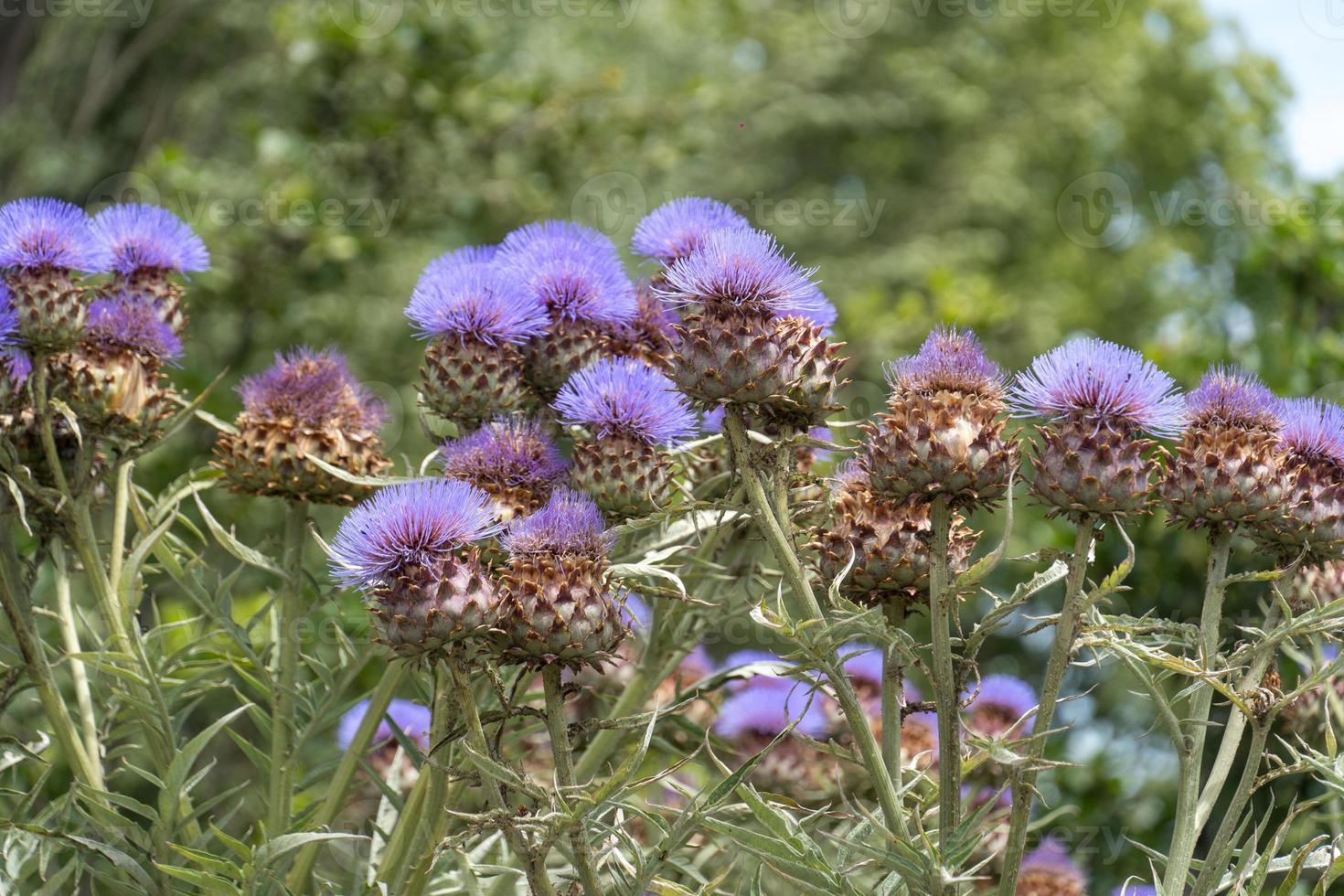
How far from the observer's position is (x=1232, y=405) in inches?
77.4

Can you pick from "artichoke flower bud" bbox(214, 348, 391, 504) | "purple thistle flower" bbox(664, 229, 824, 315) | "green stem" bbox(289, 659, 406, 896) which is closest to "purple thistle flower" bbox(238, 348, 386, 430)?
"artichoke flower bud" bbox(214, 348, 391, 504)

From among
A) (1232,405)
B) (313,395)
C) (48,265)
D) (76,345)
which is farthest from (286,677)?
(1232,405)

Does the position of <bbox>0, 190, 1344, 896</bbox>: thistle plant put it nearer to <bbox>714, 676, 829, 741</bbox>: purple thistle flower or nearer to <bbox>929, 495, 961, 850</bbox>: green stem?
<bbox>929, 495, 961, 850</bbox>: green stem

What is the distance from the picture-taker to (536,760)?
3.05 meters

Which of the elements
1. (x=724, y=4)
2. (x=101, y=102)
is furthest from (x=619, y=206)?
(x=724, y=4)

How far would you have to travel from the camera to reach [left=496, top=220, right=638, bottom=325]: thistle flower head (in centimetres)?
220

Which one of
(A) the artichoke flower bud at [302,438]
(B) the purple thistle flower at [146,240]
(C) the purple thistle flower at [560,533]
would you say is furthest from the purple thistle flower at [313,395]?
(C) the purple thistle flower at [560,533]

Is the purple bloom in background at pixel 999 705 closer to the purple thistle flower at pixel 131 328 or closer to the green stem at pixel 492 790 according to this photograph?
the green stem at pixel 492 790

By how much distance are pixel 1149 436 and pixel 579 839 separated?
3.50 ft

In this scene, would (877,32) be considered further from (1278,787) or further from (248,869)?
(248,869)

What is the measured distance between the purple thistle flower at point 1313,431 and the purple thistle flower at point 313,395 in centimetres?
157

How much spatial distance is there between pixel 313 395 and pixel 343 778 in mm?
730

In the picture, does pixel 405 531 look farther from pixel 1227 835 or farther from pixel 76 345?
pixel 1227 835

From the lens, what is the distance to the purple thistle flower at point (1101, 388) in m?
1.81
